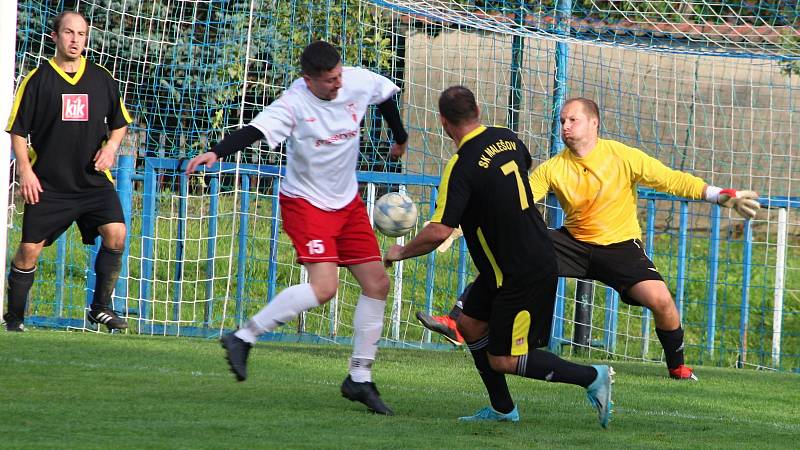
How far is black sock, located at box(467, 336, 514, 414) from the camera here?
6.23 meters

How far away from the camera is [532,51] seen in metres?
12.3

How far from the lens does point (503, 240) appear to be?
236 inches

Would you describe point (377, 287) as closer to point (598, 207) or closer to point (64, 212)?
point (598, 207)

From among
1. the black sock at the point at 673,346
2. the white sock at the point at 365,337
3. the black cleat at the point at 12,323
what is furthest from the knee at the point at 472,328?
the black cleat at the point at 12,323

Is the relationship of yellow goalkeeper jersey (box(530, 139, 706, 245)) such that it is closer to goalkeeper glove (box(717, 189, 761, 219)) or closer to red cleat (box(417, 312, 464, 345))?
red cleat (box(417, 312, 464, 345))

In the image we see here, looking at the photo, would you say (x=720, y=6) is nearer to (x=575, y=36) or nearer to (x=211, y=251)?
(x=575, y=36)

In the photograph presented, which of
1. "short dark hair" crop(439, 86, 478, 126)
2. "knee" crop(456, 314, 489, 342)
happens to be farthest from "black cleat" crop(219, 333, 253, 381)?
"short dark hair" crop(439, 86, 478, 126)

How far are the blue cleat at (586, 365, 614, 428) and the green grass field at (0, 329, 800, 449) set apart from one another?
0.10 meters

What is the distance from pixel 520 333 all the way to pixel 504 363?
0.53 ft

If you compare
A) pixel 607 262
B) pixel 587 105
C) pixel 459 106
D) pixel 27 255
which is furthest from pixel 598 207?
pixel 27 255

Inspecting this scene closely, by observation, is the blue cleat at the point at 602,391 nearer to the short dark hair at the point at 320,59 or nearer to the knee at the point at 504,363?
the knee at the point at 504,363

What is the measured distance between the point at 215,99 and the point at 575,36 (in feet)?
10.3

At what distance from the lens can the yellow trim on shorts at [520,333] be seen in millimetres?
6035

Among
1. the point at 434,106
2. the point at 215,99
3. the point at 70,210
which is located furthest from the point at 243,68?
the point at 434,106
